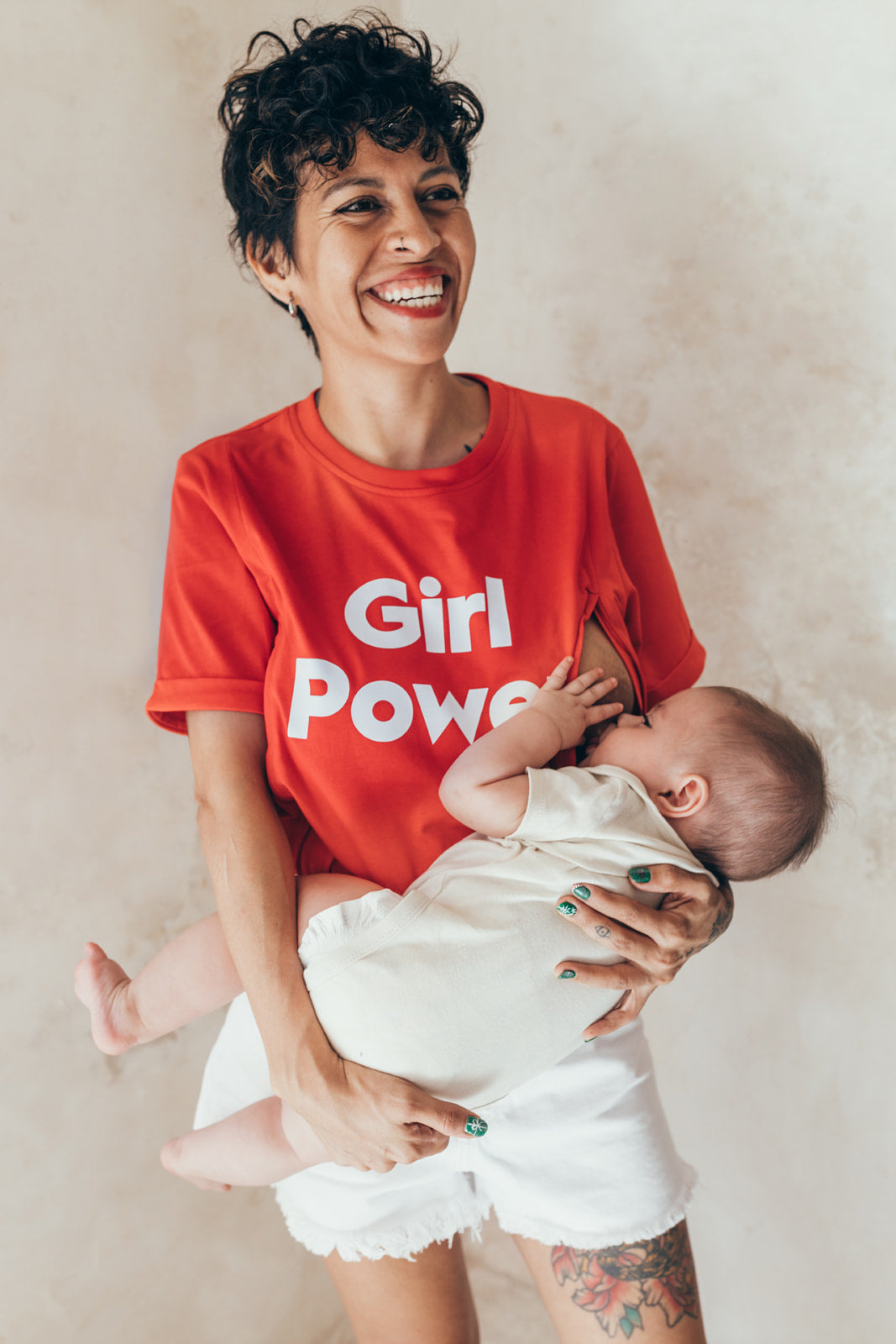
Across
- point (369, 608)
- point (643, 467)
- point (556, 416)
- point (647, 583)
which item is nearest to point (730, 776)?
point (647, 583)

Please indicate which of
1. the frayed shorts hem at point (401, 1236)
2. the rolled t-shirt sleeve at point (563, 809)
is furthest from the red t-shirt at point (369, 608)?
the frayed shorts hem at point (401, 1236)

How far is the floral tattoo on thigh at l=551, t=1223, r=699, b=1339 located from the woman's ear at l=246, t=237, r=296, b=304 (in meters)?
1.40

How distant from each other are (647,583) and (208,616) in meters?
0.71

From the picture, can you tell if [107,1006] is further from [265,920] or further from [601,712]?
[601,712]

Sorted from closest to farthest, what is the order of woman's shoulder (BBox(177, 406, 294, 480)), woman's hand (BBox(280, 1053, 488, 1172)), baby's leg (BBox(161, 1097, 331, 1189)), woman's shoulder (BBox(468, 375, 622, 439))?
1. woman's hand (BBox(280, 1053, 488, 1172))
2. baby's leg (BBox(161, 1097, 331, 1189))
3. woman's shoulder (BBox(177, 406, 294, 480))
4. woman's shoulder (BBox(468, 375, 622, 439))

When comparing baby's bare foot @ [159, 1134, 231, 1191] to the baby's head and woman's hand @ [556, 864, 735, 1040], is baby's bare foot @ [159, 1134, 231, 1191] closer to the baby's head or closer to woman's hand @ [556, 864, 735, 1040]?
woman's hand @ [556, 864, 735, 1040]

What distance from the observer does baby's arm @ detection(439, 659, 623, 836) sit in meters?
1.12

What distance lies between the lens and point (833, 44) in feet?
4.89

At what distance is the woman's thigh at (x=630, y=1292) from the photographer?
1.20 metres

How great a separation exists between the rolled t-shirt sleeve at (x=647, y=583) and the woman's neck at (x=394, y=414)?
0.84 feet

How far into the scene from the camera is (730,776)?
1186 millimetres

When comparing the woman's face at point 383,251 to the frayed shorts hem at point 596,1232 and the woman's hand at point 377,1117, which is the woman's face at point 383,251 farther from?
the frayed shorts hem at point 596,1232

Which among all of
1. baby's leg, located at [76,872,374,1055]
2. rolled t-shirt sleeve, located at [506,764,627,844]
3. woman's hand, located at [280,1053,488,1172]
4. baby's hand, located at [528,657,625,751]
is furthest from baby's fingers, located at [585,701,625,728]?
woman's hand, located at [280,1053,488,1172]

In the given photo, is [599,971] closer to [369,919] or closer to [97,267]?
[369,919]
